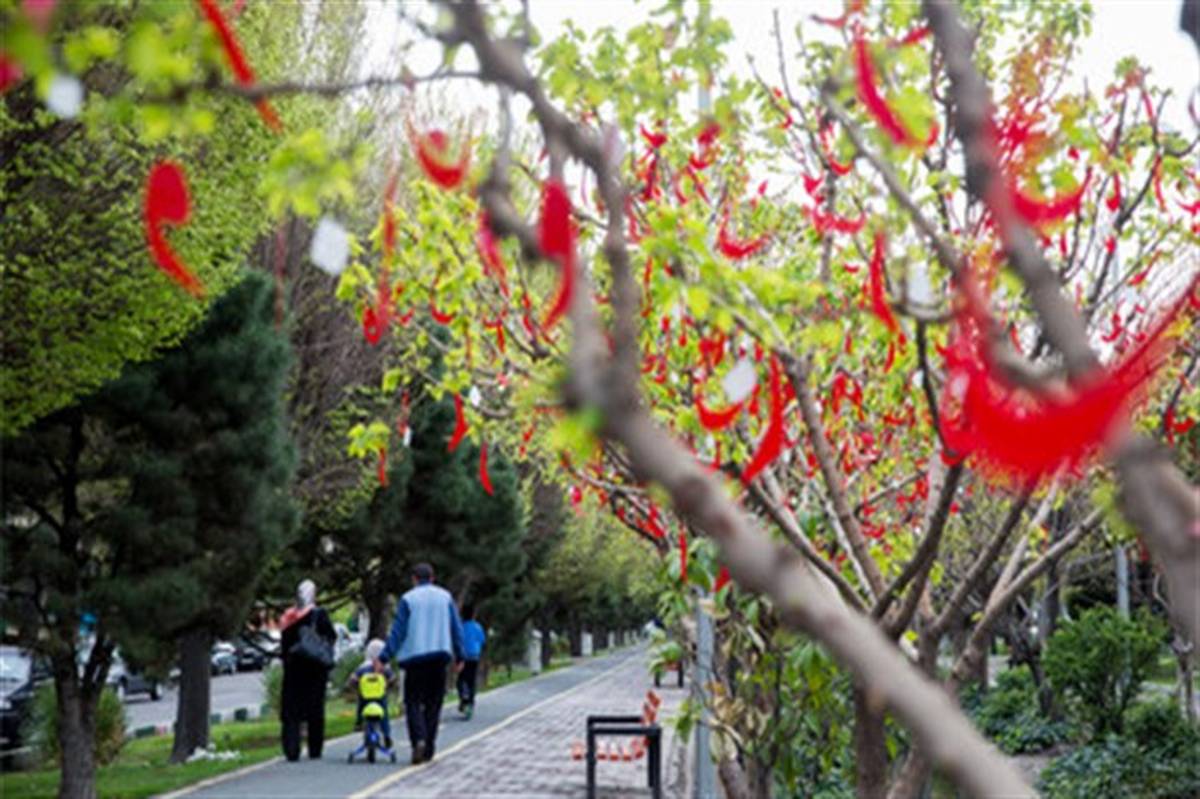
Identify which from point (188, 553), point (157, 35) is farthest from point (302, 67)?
point (157, 35)

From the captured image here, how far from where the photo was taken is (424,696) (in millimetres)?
15242

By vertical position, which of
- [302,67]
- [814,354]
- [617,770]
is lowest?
[617,770]

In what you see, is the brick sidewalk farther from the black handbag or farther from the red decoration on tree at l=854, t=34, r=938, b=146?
the red decoration on tree at l=854, t=34, r=938, b=146

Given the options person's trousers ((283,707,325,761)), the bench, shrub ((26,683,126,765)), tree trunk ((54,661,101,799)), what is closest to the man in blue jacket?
person's trousers ((283,707,325,761))

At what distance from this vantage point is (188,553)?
1270 cm

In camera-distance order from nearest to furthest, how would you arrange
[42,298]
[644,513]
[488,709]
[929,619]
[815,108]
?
[929,619] < [815,108] < [644,513] < [42,298] < [488,709]

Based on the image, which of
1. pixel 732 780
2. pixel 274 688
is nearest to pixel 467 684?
pixel 274 688

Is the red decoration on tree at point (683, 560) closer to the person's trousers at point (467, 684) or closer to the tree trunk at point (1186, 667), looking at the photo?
the tree trunk at point (1186, 667)

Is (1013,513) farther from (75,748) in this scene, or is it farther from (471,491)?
(471,491)

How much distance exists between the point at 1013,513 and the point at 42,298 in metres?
7.23

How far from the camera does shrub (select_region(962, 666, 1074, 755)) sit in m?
21.2

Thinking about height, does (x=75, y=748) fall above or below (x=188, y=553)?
below

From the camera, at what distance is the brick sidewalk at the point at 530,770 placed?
540 inches

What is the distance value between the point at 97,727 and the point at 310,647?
10.00ft
